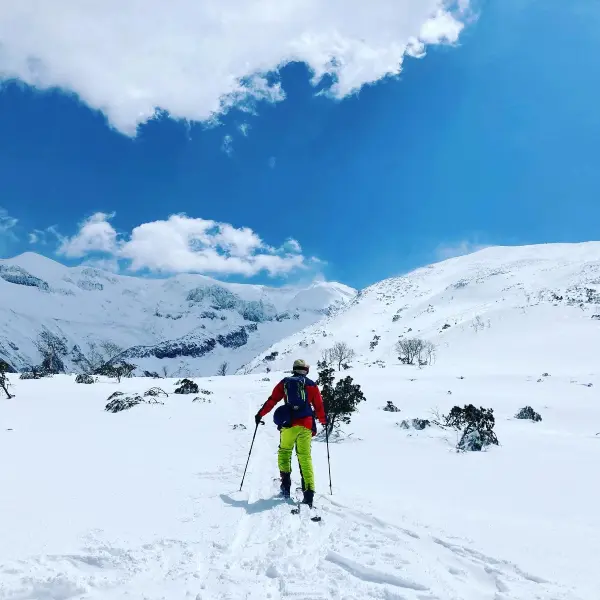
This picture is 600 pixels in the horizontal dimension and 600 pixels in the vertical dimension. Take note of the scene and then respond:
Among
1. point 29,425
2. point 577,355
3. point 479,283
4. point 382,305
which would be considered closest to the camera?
point 29,425

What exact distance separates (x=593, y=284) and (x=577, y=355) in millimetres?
62648

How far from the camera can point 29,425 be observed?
50.9ft

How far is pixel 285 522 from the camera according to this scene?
6051 millimetres

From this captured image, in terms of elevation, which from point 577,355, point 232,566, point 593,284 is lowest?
point 232,566

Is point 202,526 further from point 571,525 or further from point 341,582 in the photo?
point 571,525

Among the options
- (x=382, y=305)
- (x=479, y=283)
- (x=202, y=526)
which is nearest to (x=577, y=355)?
(x=202, y=526)

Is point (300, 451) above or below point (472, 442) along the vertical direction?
above

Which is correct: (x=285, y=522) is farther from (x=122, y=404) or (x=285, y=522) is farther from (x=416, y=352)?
(x=416, y=352)

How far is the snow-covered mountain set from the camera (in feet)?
201

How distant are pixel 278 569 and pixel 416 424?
512 inches

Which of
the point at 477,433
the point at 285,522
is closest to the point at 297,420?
the point at 285,522

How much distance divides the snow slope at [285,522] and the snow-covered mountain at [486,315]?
43189 millimetres

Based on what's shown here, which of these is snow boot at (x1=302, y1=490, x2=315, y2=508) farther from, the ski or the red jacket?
the red jacket

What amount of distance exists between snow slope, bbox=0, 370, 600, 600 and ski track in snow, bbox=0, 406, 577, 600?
2 centimetres
